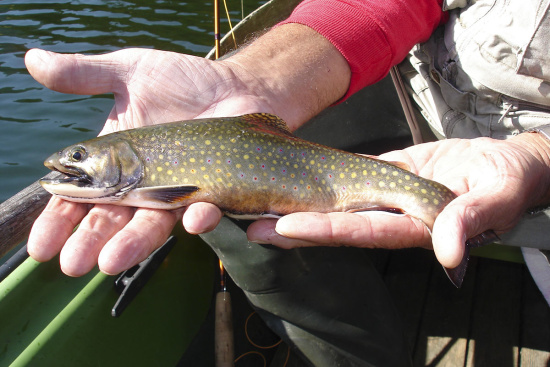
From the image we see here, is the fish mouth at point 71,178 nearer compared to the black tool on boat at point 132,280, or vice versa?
the fish mouth at point 71,178

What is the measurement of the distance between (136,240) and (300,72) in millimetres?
2145

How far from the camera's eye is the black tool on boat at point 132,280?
3.55 m

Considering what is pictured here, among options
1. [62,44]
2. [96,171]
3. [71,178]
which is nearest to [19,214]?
[71,178]

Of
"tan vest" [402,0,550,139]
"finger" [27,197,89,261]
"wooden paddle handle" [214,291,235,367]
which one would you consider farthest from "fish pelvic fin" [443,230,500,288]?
"finger" [27,197,89,261]

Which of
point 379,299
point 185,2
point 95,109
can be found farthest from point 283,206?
point 185,2

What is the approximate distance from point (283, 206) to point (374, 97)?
2423 mm

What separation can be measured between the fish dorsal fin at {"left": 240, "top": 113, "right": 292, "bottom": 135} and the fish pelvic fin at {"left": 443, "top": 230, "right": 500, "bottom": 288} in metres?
1.36

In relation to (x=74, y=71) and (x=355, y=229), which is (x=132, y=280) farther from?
(x=355, y=229)

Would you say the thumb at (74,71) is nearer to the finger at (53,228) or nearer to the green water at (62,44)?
the finger at (53,228)

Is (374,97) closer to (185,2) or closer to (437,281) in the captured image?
(437,281)

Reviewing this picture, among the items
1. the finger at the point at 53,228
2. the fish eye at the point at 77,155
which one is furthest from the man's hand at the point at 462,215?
the fish eye at the point at 77,155

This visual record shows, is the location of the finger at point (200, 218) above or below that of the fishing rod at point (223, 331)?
above

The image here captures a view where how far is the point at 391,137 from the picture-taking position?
4.71m

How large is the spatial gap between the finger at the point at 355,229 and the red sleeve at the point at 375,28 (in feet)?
5.79
